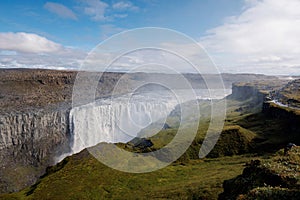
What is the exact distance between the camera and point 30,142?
136375 millimetres

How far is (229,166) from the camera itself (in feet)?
211

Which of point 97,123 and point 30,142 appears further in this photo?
point 97,123

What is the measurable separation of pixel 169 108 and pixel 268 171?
15075cm

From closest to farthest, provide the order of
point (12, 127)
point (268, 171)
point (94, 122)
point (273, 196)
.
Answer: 1. point (273, 196)
2. point (268, 171)
3. point (12, 127)
4. point (94, 122)

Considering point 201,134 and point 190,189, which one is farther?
point 201,134

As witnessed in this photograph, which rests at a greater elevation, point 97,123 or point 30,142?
point 97,123

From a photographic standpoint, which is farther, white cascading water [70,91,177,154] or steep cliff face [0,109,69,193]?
white cascading water [70,91,177,154]

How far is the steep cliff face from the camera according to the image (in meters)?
121

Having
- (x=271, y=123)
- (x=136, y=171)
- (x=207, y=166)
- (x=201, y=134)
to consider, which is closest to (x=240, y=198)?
(x=136, y=171)

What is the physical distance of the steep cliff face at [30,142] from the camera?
121 m

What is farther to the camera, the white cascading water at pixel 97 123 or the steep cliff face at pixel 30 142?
the white cascading water at pixel 97 123

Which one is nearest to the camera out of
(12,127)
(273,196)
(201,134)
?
(273,196)

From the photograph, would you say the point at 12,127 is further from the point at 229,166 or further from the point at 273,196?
the point at 273,196

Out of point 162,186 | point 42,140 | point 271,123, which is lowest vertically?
point 42,140
